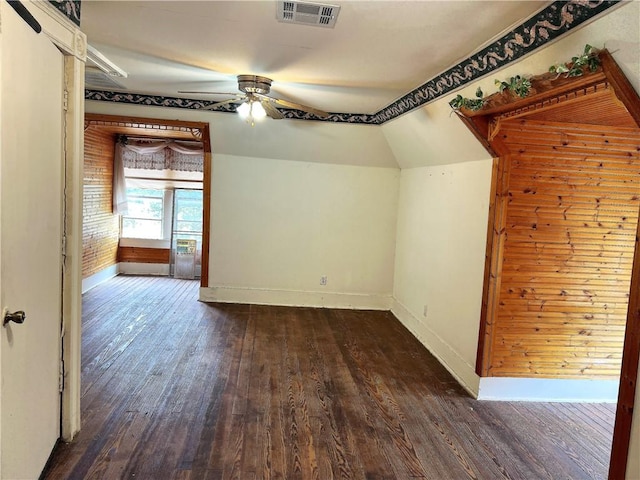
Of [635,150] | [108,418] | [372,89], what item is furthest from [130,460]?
[635,150]

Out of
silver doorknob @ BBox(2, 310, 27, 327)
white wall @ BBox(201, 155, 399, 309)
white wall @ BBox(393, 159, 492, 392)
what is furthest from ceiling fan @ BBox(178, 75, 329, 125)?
silver doorknob @ BBox(2, 310, 27, 327)

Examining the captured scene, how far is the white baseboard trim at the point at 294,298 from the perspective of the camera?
18.5 ft

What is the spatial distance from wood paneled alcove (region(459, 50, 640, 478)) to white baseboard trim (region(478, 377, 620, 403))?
5cm

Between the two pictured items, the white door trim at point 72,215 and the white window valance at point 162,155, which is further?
the white window valance at point 162,155

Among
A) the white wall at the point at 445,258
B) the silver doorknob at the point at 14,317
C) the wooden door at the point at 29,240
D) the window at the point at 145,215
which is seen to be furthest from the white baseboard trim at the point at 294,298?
the silver doorknob at the point at 14,317

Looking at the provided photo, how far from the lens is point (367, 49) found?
8.67ft

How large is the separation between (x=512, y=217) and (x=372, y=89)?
4.93 feet

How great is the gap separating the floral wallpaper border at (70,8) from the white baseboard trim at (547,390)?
3.40m

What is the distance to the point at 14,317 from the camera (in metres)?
1.64

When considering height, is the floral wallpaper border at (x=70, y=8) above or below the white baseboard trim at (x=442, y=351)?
above

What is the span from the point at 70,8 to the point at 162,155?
5240 mm

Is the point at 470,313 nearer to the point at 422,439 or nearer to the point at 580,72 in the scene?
the point at 422,439

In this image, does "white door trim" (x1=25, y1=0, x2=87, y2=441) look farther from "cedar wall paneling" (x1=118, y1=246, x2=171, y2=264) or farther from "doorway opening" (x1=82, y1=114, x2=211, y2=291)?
"cedar wall paneling" (x1=118, y1=246, x2=171, y2=264)

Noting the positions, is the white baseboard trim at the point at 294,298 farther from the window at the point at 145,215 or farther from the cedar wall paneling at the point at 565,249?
the cedar wall paneling at the point at 565,249
